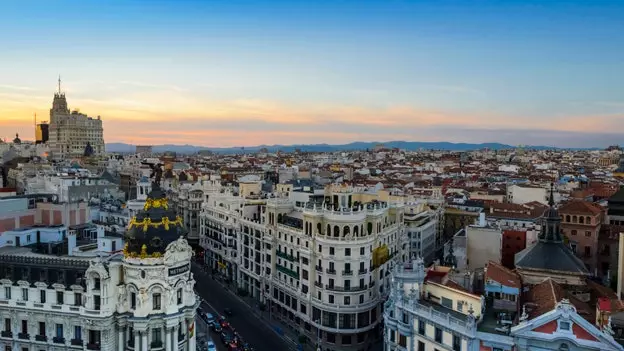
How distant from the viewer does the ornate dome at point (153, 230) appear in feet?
194

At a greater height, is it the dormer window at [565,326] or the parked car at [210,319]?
the dormer window at [565,326]

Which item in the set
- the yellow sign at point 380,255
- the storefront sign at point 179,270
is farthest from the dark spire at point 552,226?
the storefront sign at point 179,270

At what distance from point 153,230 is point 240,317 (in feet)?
126

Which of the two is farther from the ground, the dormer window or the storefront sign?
the storefront sign

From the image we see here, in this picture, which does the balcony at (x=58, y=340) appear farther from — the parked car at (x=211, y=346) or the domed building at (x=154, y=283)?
the parked car at (x=211, y=346)

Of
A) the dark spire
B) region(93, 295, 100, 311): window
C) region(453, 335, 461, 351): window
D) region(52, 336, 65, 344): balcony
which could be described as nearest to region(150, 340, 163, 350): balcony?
region(93, 295, 100, 311): window

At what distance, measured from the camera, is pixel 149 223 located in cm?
6038

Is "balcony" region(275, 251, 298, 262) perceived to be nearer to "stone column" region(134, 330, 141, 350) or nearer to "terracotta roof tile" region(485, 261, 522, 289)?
"stone column" region(134, 330, 141, 350)

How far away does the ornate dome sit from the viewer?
194 ft

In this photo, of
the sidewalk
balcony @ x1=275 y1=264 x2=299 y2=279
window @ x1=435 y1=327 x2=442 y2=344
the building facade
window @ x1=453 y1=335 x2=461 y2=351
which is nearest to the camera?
window @ x1=453 y1=335 x2=461 y2=351

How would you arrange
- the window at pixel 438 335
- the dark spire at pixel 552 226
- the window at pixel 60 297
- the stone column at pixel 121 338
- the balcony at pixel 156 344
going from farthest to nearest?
the dark spire at pixel 552 226 < the window at pixel 60 297 < the stone column at pixel 121 338 < the balcony at pixel 156 344 < the window at pixel 438 335

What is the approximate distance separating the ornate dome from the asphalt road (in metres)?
27.1

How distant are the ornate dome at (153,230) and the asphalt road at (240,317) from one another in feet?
88.8

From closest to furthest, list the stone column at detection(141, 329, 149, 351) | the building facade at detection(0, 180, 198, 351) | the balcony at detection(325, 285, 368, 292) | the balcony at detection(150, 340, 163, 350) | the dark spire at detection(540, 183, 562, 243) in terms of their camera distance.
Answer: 1. the stone column at detection(141, 329, 149, 351)
2. the building facade at detection(0, 180, 198, 351)
3. the balcony at detection(150, 340, 163, 350)
4. the dark spire at detection(540, 183, 562, 243)
5. the balcony at detection(325, 285, 368, 292)
